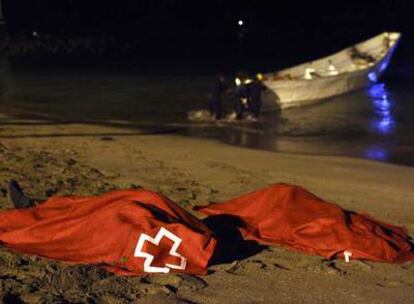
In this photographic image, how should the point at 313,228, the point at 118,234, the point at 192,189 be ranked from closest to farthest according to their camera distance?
the point at 118,234, the point at 313,228, the point at 192,189

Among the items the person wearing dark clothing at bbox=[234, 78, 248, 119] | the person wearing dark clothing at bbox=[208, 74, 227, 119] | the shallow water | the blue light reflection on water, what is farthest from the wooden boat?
the person wearing dark clothing at bbox=[208, 74, 227, 119]

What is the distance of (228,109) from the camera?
20.7m

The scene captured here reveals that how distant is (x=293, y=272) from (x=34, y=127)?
1080cm

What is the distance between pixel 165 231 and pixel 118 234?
1.31ft

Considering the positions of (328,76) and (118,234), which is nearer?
(118,234)

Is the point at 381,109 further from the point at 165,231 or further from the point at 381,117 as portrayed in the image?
the point at 165,231

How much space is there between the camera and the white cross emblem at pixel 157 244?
573cm

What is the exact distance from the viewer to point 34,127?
1584cm

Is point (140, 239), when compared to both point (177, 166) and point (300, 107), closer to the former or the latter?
point (177, 166)

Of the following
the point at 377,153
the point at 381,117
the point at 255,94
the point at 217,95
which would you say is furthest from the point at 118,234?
the point at 381,117

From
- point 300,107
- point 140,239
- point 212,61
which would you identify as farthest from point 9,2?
point 140,239

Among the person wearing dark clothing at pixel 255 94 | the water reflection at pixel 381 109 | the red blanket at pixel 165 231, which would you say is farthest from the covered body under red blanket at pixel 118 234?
the water reflection at pixel 381 109

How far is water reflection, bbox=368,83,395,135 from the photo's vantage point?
18.7m

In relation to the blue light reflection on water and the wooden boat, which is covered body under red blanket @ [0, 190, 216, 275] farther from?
the wooden boat
